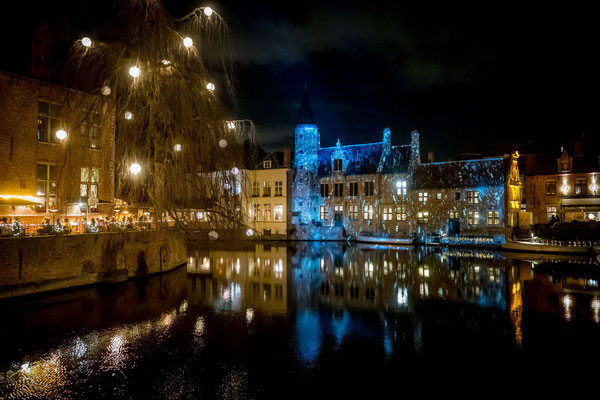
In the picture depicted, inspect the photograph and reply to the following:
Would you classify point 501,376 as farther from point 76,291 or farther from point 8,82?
point 8,82

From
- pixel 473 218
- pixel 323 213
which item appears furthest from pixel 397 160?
pixel 323 213

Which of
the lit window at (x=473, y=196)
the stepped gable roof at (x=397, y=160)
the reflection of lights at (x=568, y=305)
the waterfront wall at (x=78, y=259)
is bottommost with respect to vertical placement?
the reflection of lights at (x=568, y=305)

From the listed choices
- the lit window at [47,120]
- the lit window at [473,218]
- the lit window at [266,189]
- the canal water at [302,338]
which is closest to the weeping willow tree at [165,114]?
the canal water at [302,338]

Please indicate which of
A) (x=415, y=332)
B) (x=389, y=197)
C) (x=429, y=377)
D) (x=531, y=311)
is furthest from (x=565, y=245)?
(x=429, y=377)

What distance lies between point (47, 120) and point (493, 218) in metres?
35.2

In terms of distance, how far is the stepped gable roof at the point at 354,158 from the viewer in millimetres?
44688

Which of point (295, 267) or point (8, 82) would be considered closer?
point (8, 82)

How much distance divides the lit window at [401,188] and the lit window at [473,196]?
620 cm

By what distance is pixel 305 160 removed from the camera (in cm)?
4534

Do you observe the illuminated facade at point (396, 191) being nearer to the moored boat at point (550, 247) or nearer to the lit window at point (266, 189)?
→ the moored boat at point (550, 247)

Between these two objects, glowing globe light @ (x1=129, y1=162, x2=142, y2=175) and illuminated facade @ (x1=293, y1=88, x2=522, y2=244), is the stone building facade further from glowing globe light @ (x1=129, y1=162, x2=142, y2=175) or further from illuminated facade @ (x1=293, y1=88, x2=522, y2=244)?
illuminated facade @ (x1=293, y1=88, x2=522, y2=244)

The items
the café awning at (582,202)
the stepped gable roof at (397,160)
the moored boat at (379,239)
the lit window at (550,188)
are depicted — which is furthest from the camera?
the stepped gable roof at (397,160)

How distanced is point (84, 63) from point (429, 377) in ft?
37.6

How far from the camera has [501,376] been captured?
8.24 m
